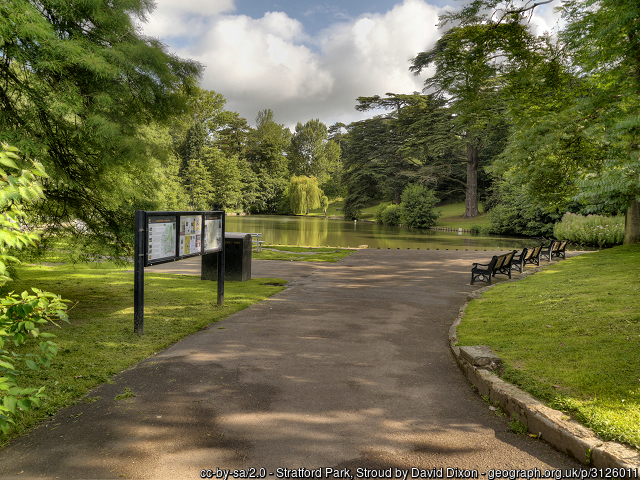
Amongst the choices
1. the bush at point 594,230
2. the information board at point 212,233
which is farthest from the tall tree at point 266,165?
the information board at point 212,233

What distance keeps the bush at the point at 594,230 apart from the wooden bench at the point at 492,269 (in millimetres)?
15493

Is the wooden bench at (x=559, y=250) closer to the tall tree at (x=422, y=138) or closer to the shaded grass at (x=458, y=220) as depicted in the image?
the shaded grass at (x=458, y=220)

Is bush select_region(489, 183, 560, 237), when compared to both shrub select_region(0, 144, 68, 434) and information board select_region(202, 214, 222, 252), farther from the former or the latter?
shrub select_region(0, 144, 68, 434)

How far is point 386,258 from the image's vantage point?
60.3 feet

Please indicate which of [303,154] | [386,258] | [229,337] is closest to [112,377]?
[229,337]

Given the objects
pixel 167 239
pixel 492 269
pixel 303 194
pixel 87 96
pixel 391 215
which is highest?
pixel 303 194

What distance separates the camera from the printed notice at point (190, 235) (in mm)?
7629

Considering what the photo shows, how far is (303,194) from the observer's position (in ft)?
230

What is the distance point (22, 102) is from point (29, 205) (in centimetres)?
160

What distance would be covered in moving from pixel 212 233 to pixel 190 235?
3.11 ft

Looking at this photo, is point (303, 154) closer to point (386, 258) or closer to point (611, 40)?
point (386, 258)

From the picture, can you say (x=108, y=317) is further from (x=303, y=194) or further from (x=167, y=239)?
(x=303, y=194)

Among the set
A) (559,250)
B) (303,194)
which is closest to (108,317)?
(559,250)

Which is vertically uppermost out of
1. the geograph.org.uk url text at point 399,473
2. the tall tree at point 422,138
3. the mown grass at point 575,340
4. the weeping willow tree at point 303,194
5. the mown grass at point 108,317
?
A: the tall tree at point 422,138
